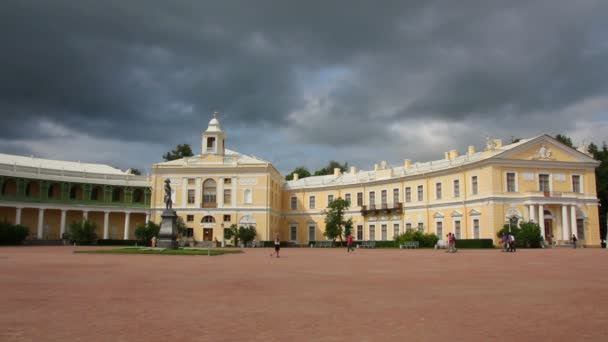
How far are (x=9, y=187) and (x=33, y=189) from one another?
9.32 feet

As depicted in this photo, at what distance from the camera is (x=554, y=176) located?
48844 millimetres

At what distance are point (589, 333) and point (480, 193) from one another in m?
43.4

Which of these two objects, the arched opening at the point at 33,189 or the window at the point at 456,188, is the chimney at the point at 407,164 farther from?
the arched opening at the point at 33,189

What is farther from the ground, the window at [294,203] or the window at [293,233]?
the window at [294,203]

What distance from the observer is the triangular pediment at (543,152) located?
48.3 metres

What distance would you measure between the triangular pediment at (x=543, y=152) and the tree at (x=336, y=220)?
18937 millimetres

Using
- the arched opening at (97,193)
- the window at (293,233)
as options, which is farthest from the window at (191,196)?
the window at (293,233)

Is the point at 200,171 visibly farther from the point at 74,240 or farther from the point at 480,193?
the point at 480,193

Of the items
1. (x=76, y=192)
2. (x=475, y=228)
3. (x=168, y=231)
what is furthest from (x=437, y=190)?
(x=76, y=192)

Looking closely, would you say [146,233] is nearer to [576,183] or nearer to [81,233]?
[81,233]

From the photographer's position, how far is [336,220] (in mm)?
59250

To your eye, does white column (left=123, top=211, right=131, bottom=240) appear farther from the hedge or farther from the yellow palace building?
the hedge

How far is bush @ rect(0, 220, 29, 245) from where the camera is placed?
49037 millimetres

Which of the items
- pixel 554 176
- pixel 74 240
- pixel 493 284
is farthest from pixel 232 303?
pixel 74 240
